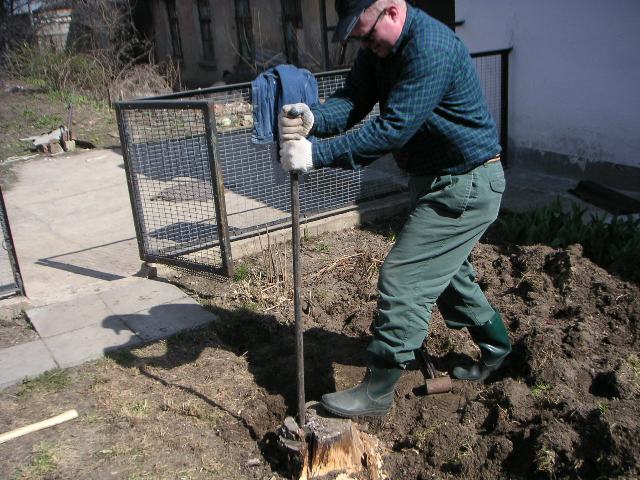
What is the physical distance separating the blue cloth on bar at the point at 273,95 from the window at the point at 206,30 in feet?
44.6

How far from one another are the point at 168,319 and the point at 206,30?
50.6ft

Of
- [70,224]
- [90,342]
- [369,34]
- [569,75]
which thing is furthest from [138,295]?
[569,75]

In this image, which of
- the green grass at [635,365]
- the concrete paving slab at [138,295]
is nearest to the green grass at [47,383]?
the concrete paving slab at [138,295]

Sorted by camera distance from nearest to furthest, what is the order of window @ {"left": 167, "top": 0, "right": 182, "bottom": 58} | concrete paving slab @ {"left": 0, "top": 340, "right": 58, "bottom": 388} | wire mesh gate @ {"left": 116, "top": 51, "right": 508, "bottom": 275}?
concrete paving slab @ {"left": 0, "top": 340, "right": 58, "bottom": 388} < wire mesh gate @ {"left": 116, "top": 51, "right": 508, "bottom": 275} < window @ {"left": 167, "top": 0, "right": 182, "bottom": 58}

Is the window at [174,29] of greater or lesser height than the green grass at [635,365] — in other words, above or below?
above

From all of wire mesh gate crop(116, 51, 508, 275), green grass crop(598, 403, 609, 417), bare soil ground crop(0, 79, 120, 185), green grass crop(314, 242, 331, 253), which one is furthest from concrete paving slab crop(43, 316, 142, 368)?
bare soil ground crop(0, 79, 120, 185)

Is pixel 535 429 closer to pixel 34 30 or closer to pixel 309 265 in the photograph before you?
pixel 309 265

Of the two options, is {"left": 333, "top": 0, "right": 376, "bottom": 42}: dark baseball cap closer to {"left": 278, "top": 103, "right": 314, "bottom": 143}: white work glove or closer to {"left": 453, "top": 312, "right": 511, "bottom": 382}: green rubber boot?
{"left": 278, "top": 103, "right": 314, "bottom": 143}: white work glove

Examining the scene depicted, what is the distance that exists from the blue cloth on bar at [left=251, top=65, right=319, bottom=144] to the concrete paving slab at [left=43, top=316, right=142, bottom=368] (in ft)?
6.42

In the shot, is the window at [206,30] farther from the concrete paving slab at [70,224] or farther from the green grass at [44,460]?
the green grass at [44,460]

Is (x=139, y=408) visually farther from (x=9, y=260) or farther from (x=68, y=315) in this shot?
(x=9, y=260)

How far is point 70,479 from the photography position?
3.01 m

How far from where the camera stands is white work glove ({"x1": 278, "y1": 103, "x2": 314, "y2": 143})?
114 inches

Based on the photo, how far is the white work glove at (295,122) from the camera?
2902 mm
